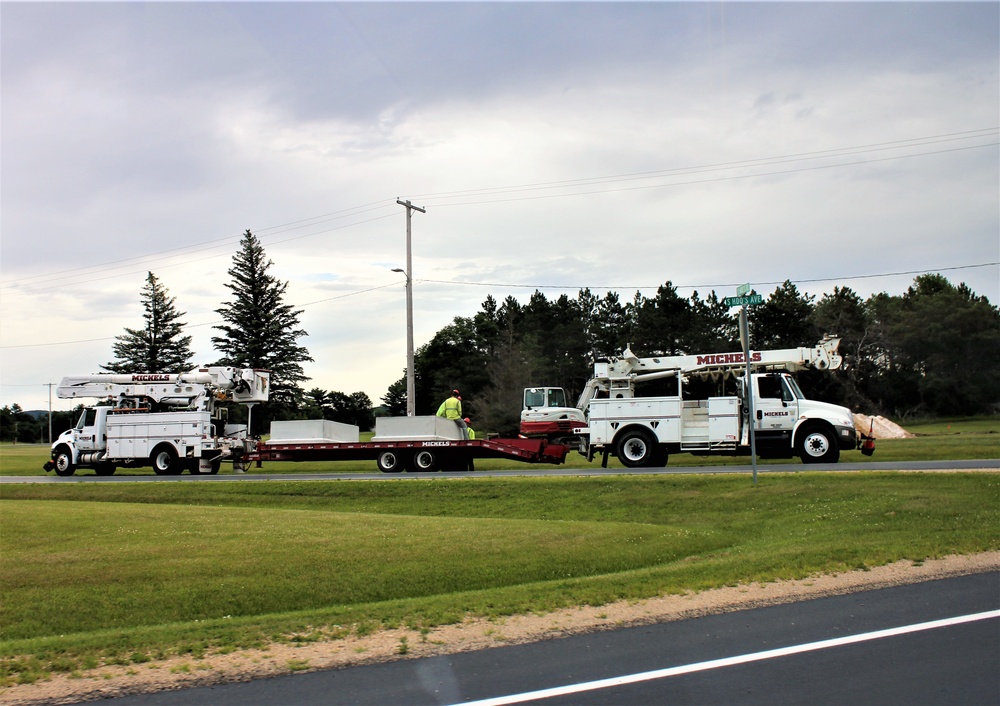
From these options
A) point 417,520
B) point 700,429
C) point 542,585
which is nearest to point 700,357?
point 700,429

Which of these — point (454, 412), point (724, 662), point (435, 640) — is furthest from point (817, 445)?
point (435, 640)

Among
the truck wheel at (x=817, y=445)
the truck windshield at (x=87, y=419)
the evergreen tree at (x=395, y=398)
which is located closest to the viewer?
the truck wheel at (x=817, y=445)

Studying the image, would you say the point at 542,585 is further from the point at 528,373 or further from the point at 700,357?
the point at 528,373

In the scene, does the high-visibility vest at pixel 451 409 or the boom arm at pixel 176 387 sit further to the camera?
the boom arm at pixel 176 387

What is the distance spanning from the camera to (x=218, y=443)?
104ft

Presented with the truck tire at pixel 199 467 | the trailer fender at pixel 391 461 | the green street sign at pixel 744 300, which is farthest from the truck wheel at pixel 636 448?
the truck tire at pixel 199 467

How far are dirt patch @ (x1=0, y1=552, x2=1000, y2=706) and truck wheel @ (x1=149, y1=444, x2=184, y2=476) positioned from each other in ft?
83.9

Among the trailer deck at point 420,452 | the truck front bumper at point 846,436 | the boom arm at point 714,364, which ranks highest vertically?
the boom arm at point 714,364

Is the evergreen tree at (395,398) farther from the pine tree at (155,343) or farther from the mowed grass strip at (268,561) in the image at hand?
the mowed grass strip at (268,561)

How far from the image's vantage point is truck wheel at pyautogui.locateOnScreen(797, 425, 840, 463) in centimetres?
2359

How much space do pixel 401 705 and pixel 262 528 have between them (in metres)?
10.0

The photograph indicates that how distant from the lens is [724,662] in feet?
22.4

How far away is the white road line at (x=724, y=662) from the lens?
614 cm

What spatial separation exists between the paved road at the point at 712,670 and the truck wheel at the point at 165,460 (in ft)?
87.1
